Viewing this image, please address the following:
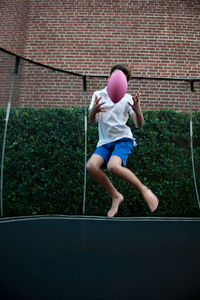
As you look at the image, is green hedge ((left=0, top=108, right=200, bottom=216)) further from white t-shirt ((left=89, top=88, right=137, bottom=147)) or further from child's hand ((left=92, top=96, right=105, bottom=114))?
child's hand ((left=92, top=96, right=105, bottom=114))

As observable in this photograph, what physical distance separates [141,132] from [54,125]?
122 centimetres

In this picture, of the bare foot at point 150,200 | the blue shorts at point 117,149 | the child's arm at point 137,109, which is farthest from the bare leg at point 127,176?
the child's arm at point 137,109

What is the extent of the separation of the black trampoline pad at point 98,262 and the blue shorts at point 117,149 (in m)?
0.66

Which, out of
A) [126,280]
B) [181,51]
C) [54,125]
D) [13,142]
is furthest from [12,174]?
[181,51]

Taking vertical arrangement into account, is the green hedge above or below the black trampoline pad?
above

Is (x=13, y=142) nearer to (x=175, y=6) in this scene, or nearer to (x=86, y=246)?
(x=86, y=246)

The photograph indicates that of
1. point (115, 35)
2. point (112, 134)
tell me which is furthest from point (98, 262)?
point (115, 35)

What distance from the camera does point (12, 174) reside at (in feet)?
11.7

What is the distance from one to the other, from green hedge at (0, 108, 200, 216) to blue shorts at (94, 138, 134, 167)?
4.70ft

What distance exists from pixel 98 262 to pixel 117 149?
1022 mm

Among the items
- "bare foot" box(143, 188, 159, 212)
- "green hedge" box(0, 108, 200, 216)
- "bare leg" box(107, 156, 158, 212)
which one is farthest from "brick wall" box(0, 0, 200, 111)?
"bare foot" box(143, 188, 159, 212)

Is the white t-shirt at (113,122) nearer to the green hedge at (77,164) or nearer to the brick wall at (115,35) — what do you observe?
the green hedge at (77,164)

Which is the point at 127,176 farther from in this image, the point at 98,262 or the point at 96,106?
the point at 98,262

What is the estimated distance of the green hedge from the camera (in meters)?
3.63
